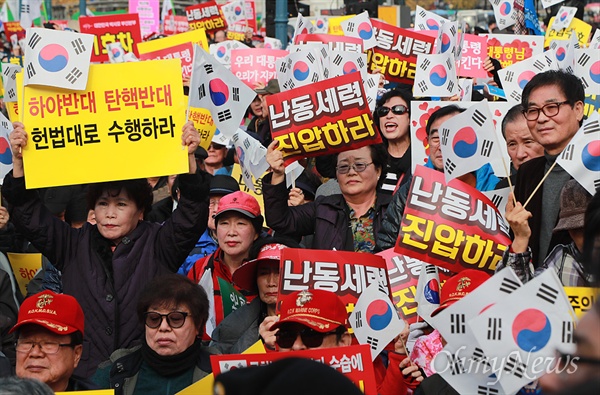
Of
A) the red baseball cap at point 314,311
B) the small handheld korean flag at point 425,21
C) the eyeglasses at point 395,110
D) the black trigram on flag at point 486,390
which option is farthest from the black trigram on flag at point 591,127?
the small handheld korean flag at point 425,21

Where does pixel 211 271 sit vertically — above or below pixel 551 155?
below

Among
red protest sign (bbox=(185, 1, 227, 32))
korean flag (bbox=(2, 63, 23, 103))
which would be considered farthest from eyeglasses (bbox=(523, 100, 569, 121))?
red protest sign (bbox=(185, 1, 227, 32))

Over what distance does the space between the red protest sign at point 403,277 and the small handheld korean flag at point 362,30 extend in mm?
5164

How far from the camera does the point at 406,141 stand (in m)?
7.78

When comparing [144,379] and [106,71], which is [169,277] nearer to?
[144,379]

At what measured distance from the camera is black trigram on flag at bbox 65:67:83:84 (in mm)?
5625

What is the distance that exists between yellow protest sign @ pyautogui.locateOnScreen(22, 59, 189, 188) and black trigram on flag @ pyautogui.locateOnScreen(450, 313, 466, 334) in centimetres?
225

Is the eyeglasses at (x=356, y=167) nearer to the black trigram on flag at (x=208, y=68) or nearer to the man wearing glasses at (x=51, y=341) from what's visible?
the black trigram on flag at (x=208, y=68)

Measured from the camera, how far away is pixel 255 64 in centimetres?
1066

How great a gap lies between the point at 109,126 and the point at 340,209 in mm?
1483

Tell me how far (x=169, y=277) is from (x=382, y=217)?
183cm

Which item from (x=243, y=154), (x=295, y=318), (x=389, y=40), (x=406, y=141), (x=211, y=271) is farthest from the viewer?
(x=389, y=40)

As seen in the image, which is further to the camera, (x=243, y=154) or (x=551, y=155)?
(x=243, y=154)

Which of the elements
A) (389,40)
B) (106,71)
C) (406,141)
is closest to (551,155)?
(106,71)
